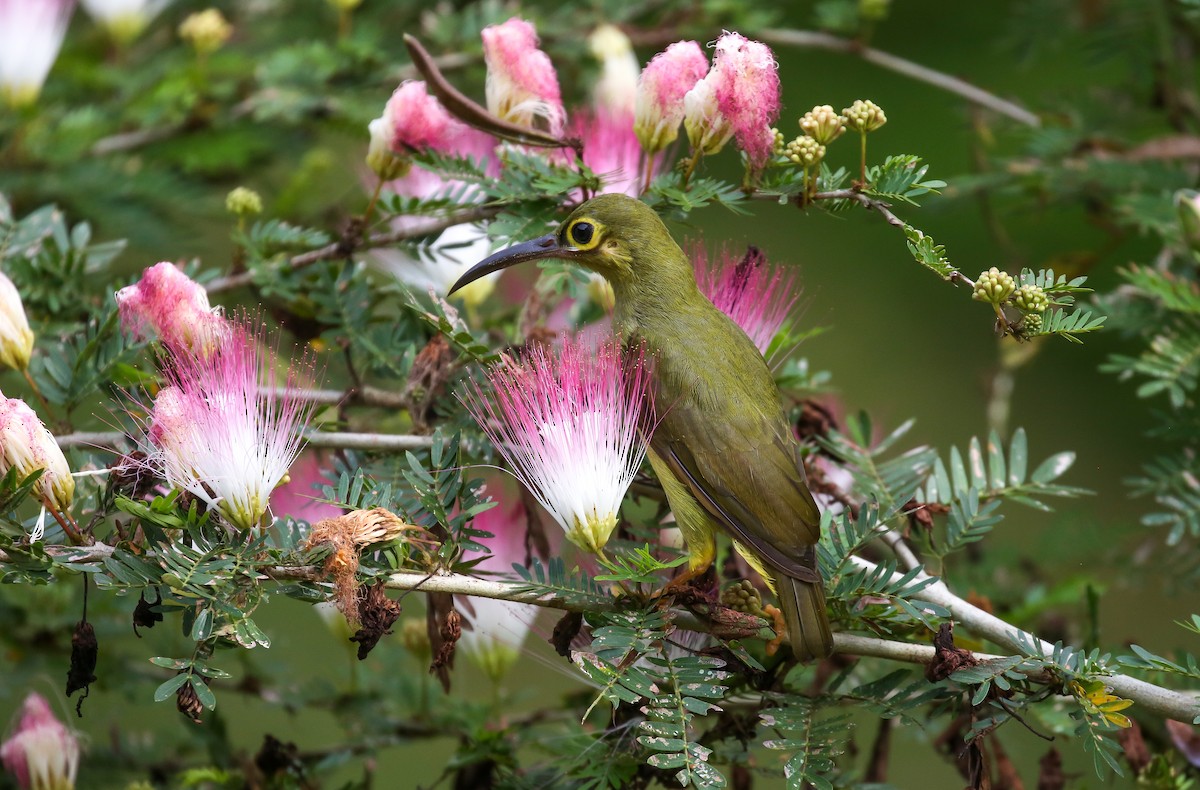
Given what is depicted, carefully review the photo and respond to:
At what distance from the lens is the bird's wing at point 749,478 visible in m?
1.88

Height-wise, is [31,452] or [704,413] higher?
[31,452]

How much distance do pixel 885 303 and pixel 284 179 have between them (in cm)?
291

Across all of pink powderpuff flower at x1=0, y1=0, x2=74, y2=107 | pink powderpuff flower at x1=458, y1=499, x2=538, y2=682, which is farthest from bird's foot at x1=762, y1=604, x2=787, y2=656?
pink powderpuff flower at x1=0, y1=0, x2=74, y2=107

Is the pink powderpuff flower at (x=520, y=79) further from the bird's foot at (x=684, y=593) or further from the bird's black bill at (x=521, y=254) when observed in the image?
the bird's foot at (x=684, y=593)

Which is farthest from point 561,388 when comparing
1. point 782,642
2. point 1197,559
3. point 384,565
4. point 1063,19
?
point 1063,19

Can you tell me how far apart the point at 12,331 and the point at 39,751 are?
2.43 feet

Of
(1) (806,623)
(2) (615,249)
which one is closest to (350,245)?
(2) (615,249)

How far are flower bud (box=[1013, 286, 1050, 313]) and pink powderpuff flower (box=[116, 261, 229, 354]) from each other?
1167 millimetres

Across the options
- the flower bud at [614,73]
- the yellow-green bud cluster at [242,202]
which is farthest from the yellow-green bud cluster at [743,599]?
the yellow-green bud cluster at [242,202]

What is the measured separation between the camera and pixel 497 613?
2.56m

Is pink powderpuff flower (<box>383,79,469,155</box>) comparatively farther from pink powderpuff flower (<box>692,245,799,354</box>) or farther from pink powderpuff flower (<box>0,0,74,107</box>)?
pink powderpuff flower (<box>0,0,74,107</box>)

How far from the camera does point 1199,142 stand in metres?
3.05

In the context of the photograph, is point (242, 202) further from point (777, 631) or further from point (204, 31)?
point (777, 631)

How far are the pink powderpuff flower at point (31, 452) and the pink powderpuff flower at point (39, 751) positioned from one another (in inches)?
26.5
